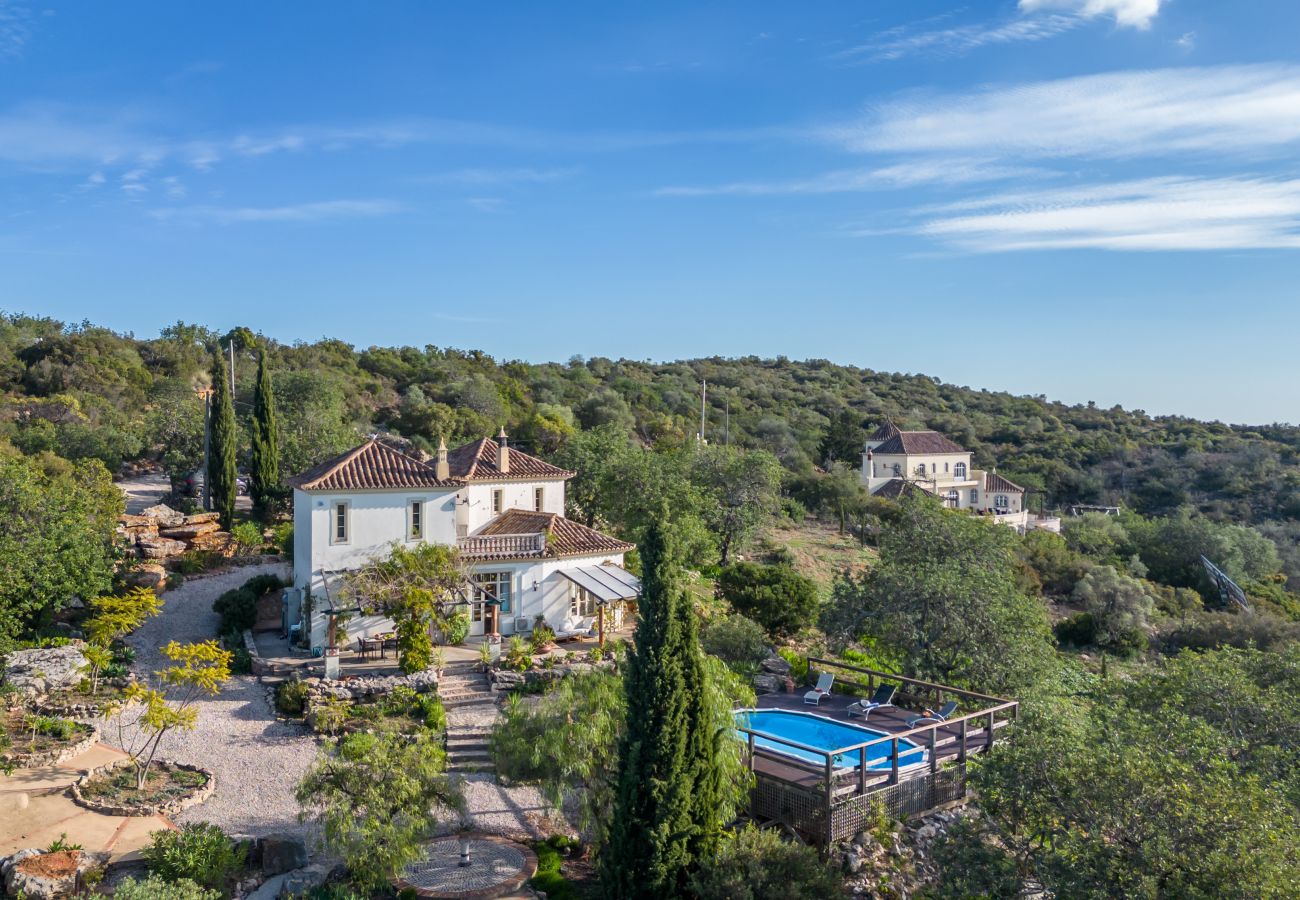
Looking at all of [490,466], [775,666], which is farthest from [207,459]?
[775,666]

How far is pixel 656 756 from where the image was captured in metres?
13.6

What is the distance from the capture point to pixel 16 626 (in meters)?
23.3

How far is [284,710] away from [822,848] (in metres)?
14.0

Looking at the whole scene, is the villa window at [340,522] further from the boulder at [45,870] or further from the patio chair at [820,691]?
the patio chair at [820,691]

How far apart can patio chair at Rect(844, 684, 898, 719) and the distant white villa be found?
43629 mm

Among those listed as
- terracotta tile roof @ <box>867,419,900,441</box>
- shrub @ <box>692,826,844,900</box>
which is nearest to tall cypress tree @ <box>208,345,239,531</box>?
shrub @ <box>692,826,844,900</box>

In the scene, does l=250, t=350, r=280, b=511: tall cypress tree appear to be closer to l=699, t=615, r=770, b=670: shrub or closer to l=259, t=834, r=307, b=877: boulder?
l=699, t=615, r=770, b=670: shrub

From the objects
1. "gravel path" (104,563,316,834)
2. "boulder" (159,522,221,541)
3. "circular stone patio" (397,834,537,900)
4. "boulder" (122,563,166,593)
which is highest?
"boulder" (159,522,221,541)

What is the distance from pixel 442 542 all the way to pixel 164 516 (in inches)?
650

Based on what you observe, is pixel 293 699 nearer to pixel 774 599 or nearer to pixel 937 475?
pixel 774 599

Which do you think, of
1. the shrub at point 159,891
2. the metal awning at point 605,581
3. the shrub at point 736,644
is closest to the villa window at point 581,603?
the metal awning at point 605,581

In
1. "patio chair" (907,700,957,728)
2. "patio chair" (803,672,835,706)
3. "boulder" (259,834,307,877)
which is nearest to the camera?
"boulder" (259,834,307,877)

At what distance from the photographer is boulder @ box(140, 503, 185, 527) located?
35844 mm

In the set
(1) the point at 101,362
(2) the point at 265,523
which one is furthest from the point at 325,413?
(1) the point at 101,362
